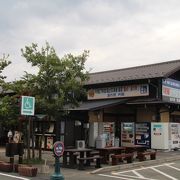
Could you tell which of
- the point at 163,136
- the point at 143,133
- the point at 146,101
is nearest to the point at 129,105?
the point at 146,101

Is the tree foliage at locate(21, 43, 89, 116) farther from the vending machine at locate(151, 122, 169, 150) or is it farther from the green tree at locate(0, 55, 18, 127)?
the vending machine at locate(151, 122, 169, 150)

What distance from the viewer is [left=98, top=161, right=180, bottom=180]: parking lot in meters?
14.1

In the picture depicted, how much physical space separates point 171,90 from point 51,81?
440 inches

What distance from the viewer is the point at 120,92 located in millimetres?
27156

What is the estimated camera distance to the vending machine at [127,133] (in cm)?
2575

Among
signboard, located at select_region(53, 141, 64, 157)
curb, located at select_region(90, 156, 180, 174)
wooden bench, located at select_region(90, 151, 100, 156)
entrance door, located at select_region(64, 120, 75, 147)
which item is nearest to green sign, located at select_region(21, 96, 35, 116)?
curb, located at select_region(90, 156, 180, 174)

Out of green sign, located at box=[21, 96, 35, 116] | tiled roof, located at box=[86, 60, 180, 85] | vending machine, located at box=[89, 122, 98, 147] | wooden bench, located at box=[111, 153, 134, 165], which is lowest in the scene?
wooden bench, located at box=[111, 153, 134, 165]

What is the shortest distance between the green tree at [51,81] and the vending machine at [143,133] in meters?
7.80

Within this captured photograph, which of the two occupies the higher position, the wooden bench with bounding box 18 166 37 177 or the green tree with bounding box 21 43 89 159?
the green tree with bounding box 21 43 89 159

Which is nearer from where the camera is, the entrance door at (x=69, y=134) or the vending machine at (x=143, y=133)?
the entrance door at (x=69, y=134)

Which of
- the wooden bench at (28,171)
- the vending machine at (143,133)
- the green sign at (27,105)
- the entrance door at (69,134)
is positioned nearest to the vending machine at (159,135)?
the vending machine at (143,133)

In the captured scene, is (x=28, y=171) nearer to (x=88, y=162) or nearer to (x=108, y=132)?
(x=88, y=162)

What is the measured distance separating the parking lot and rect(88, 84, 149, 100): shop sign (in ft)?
29.7

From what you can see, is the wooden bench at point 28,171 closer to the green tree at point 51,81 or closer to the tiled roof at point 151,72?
the green tree at point 51,81
